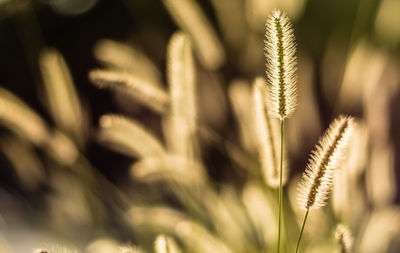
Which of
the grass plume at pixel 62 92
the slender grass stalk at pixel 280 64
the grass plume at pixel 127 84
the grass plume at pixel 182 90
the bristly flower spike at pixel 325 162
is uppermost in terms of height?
the grass plume at pixel 62 92

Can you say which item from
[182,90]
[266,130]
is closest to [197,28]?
[182,90]

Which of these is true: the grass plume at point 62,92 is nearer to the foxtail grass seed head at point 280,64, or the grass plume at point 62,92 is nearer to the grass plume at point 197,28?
the grass plume at point 197,28

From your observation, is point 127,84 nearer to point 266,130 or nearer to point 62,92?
point 266,130

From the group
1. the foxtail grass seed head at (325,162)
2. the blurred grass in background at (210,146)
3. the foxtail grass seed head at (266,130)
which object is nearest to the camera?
the foxtail grass seed head at (325,162)

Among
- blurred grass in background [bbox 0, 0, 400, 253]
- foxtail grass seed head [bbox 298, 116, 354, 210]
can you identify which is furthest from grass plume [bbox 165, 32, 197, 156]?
foxtail grass seed head [bbox 298, 116, 354, 210]

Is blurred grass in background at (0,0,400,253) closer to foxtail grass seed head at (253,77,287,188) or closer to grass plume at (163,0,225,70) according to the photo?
grass plume at (163,0,225,70)

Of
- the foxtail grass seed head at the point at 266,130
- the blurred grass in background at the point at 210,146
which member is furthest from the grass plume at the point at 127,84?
the foxtail grass seed head at the point at 266,130
